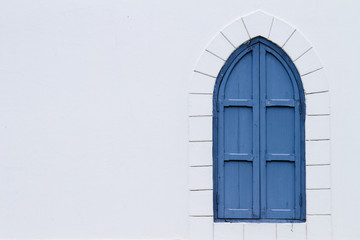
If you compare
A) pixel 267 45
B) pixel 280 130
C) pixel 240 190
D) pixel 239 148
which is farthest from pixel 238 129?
pixel 267 45

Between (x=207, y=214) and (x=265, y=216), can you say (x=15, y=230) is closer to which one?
(x=207, y=214)

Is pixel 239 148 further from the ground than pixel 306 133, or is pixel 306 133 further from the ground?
pixel 306 133

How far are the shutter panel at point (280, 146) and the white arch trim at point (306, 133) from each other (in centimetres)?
9

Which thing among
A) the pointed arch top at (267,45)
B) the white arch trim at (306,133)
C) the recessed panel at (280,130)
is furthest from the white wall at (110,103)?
the recessed panel at (280,130)

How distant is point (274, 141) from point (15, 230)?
2.27 metres

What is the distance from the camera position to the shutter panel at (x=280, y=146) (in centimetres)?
504

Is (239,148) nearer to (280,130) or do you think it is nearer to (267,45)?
(280,130)

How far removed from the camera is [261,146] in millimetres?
5035

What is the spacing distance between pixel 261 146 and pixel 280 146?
160 millimetres

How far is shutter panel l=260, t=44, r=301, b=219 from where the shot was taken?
5.04 meters

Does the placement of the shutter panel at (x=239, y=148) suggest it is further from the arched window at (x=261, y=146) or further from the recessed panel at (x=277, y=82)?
the recessed panel at (x=277, y=82)

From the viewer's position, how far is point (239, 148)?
506cm

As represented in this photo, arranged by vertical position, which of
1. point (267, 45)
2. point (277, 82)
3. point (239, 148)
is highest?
point (267, 45)

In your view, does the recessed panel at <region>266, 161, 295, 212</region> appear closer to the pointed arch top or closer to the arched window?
the arched window
